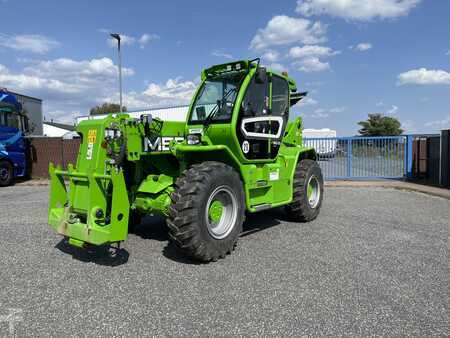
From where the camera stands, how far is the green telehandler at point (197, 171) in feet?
14.2

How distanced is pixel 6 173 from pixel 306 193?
12166 millimetres

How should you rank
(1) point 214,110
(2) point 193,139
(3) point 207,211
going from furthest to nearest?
(1) point 214,110 → (2) point 193,139 → (3) point 207,211

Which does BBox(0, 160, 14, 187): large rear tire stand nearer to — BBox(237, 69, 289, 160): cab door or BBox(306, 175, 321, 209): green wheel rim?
BBox(237, 69, 289, 160): cab door

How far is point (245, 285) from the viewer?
3.90 metres

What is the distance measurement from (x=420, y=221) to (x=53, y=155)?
14.4 metres

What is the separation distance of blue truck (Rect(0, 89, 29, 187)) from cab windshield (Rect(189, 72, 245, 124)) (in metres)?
11.1

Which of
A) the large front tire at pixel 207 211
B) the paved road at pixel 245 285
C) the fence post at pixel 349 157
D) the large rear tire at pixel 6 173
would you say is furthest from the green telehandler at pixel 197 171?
the large rear tire at pixel 6 173

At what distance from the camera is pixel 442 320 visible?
3.15 meters

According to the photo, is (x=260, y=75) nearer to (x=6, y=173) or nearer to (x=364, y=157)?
(x=364, y=157)

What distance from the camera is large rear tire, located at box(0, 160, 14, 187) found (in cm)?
1373

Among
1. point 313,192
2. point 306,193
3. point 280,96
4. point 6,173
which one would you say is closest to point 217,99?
point 280,96

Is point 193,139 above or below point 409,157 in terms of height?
above

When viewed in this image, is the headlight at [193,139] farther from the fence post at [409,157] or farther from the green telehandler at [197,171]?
the fence post at [409,157]

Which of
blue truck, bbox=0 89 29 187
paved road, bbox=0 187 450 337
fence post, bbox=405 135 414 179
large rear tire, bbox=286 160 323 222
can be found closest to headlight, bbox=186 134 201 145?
paved road, bbox=0 187 450 337
